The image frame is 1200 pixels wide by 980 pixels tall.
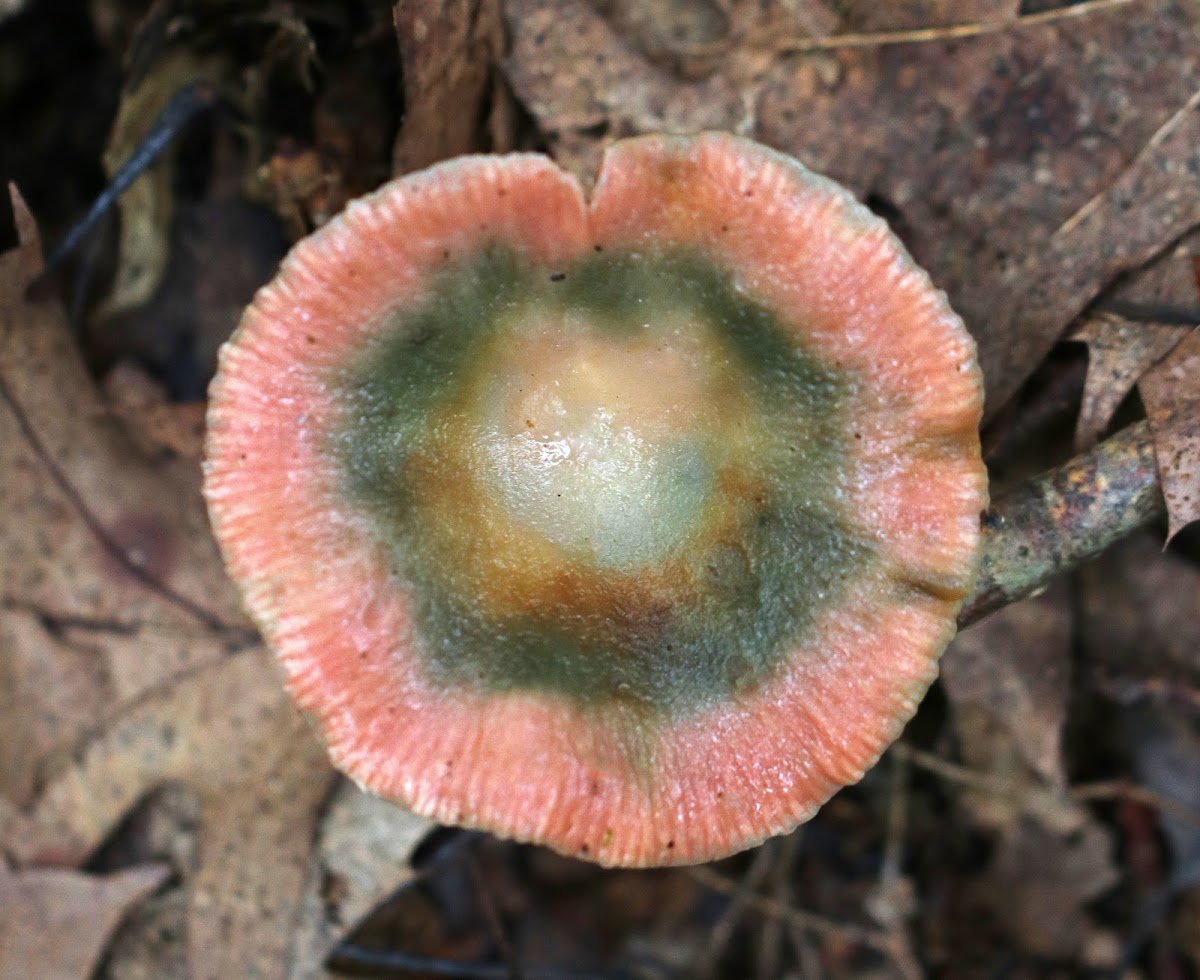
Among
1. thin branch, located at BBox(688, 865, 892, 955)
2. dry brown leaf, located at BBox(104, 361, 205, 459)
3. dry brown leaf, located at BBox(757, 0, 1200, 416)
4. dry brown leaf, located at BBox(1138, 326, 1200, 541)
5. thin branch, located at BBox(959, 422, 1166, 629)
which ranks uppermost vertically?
dry brown leaf, located at BBox(757, 0, 1200, 416)

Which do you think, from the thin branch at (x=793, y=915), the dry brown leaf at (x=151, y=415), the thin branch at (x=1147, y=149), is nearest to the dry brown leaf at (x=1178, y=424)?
the thin branch at (x=1147, y=149)

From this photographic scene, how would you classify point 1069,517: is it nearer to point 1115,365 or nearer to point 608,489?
point 1115,365

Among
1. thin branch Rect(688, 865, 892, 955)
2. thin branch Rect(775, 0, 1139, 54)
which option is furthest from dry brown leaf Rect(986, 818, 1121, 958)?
thin branch Rect(775, 0, 1139, 54)

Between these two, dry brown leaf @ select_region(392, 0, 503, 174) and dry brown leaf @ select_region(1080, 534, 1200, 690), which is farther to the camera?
dry brown leaf @ select_region(1080, 534, 1200, 690)

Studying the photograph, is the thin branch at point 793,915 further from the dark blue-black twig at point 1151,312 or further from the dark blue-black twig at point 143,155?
the dark blue-black twig at point 143,155

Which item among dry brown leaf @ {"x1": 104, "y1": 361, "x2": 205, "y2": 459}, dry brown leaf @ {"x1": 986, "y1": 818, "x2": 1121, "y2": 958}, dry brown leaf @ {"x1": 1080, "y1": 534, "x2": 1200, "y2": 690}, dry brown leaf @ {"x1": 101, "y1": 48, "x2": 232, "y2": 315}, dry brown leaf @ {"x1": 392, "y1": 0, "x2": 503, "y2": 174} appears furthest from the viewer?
dry brown leaf @ {"x1": 986, "y1": 818, "x2": 1121, "y2": 958}

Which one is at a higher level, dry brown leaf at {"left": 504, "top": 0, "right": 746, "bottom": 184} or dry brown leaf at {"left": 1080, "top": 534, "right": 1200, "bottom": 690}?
dry brown leaf at {"left": 504, "top": 0, "right": 746, "bottom": 184}

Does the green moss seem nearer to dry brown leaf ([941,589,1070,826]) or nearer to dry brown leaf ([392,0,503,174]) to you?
dry brown leaf ([392,0,503,174])

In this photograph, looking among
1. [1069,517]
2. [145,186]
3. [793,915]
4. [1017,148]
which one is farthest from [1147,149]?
[145,186]
